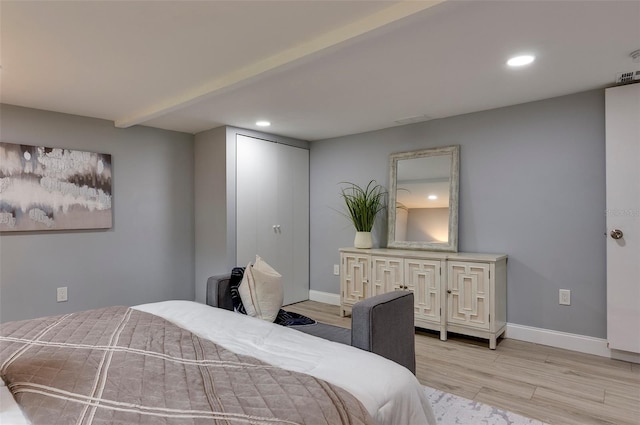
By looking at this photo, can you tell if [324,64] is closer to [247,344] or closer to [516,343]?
[247,344]

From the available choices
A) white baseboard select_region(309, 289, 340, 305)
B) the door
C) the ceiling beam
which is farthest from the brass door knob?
white baseboard select_region(309, 289, 340, 305)

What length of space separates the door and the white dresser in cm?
80

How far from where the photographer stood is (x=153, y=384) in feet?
3.79

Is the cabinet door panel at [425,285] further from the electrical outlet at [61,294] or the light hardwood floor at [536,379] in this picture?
the electrical outlet at [61,294]

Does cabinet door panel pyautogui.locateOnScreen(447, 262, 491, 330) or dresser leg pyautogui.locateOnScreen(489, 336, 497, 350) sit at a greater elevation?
cabinet door panel pyautogui.locateOnScreen(447, 262, 491, 330)

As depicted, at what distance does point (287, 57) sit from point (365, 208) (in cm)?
226

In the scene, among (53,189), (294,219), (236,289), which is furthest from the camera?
(294,219)

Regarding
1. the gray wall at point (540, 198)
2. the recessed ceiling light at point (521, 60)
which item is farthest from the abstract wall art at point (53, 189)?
the recessed ceiling light at point (521, 60)

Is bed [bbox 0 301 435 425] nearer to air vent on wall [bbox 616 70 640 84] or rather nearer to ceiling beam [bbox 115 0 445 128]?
ceiling beam [bbox 115 0 445 128]

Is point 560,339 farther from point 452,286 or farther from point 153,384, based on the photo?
point 153,384

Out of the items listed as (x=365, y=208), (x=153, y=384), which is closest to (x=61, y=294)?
(x=153, y=384)

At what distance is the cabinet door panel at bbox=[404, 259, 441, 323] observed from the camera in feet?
11.1

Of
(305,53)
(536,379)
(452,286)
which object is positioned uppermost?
(305,53)

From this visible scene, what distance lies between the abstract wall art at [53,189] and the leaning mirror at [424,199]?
10.0 feet
